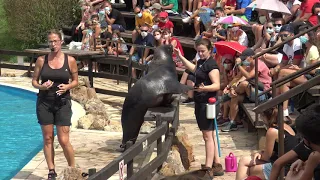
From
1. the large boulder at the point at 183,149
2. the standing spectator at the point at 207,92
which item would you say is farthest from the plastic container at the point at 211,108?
the large boulder at the point at 183,149

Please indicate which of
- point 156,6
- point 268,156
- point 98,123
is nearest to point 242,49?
point 98,123

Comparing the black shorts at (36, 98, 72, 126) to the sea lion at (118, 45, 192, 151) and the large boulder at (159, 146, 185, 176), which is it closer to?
the sea lion at (118, 45, 192, 151)

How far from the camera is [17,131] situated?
13.5 meters

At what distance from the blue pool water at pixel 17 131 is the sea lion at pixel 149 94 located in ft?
6.11

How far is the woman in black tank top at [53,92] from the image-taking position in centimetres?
838

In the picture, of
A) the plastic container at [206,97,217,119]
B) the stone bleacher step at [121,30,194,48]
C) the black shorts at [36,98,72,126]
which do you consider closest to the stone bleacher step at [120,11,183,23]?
the stone bleacher step at [121,30,194,48]

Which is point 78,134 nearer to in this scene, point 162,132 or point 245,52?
point 245,52

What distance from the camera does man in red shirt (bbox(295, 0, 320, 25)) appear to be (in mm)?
12739

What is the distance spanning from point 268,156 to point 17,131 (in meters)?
7.54

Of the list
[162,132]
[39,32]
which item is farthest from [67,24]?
[162,132]

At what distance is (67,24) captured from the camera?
22.0 m

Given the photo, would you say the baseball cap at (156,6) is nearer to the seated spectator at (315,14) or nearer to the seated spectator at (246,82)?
the seated spectator at (315,14)

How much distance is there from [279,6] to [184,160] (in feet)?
16.3

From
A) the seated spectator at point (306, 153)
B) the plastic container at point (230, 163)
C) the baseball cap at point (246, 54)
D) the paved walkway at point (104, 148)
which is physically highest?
the seated spectator at point (306, 153)
